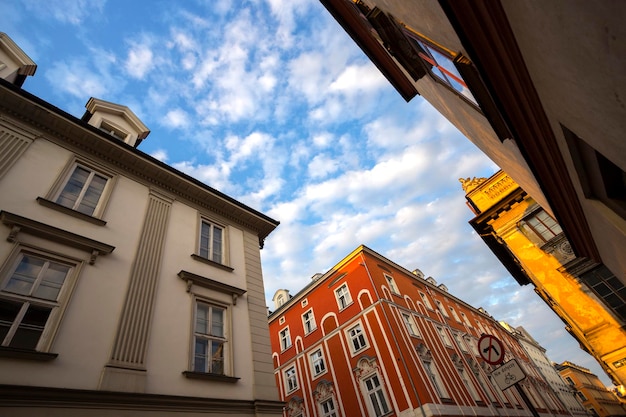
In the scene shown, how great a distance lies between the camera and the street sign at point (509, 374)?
5.25 metres

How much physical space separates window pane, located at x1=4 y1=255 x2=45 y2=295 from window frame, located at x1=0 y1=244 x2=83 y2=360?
5 centimetres

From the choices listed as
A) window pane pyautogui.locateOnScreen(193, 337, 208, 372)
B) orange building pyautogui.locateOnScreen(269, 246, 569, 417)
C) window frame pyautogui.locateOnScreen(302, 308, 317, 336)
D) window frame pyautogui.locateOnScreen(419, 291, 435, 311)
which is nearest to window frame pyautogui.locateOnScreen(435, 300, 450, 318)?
orange building pyautogui.locateOnScreen(269, 246, 569, 417)

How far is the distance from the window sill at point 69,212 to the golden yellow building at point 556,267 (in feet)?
63.5

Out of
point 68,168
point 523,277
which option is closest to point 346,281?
point 523,277

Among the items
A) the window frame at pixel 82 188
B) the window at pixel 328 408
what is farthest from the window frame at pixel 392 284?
the window frame at pixel 82 188

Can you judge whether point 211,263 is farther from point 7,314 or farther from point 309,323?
point 309,323

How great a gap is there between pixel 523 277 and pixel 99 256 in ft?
91.3

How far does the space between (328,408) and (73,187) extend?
69.9 ft

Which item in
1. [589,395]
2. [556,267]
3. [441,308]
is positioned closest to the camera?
[556,267]

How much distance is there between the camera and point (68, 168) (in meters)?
9.01

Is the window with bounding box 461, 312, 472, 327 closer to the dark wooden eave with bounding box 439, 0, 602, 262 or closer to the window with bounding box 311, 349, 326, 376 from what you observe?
the window with bounding box 311, 349, 326, 376

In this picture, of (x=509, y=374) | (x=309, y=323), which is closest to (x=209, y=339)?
(x=509, y=374)

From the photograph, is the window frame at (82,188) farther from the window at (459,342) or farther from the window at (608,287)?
the window at (459,342)

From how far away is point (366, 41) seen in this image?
1277 cm
